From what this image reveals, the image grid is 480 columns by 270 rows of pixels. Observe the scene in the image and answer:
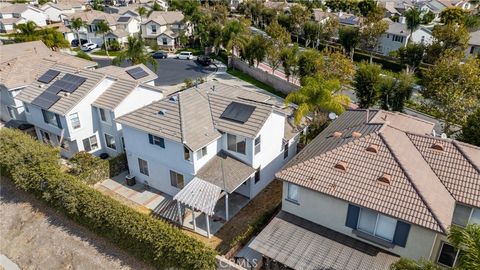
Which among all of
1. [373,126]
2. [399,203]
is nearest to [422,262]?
[399,203]

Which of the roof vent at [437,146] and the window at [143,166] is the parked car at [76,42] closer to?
the window at [143,166]

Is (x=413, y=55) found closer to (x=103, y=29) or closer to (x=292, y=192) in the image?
(x=292, y=192)

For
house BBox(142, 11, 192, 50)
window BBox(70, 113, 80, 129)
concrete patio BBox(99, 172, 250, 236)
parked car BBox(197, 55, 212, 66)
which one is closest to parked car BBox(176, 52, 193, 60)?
parked car BBox(197, 55, 212, 66)

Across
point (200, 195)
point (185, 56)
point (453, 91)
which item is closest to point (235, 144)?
point (200, 195)

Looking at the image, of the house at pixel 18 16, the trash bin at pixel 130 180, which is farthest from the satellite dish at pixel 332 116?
the house at pixel 18 16

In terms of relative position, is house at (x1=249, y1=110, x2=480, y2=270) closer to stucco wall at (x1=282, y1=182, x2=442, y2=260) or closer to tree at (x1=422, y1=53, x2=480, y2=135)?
stucco wall at (x1=282, y1=182, x2=442, y2=260)

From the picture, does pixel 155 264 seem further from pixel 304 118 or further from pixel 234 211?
pixel 304 118

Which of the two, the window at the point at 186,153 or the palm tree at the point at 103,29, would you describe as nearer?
the window at the point at 186,153
